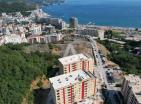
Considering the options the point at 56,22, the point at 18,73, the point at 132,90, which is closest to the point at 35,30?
the point at 56,22

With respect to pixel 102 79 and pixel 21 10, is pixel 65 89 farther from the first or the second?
pixel 21 10

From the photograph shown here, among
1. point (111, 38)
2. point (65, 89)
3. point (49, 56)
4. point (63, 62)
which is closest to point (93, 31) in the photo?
point (111, 38)

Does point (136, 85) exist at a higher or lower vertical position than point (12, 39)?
lower

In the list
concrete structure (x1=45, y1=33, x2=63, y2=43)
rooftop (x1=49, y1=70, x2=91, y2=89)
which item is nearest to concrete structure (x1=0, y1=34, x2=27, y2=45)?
concrete structure (x1=45, y1=33, x2=63, y2=43)

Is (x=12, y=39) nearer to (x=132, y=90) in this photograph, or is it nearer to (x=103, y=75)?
(x=103, y=75)

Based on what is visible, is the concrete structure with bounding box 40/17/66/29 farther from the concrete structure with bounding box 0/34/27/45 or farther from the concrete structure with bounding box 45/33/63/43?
the concrete structure with bounding box 0/34/27/45
